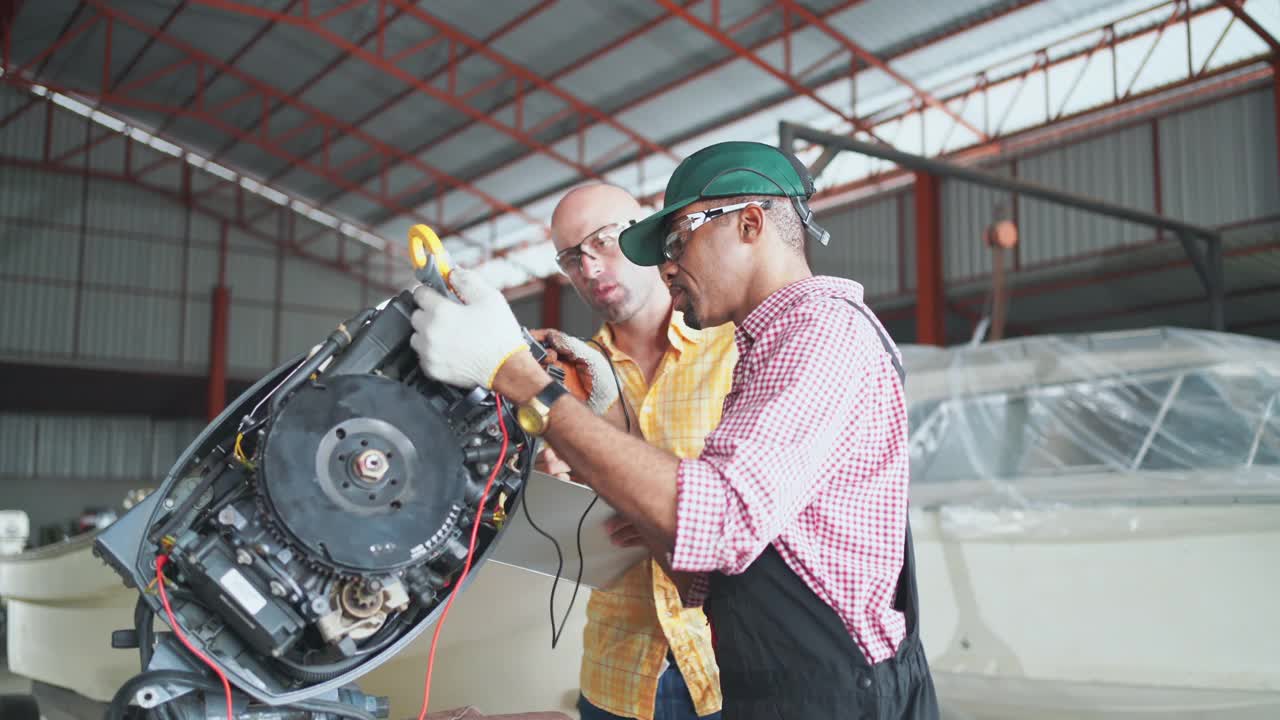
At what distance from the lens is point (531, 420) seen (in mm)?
1266

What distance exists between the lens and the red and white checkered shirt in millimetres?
1115

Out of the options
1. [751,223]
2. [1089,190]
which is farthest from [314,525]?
[1089,190]

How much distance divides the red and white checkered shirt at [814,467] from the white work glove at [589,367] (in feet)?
1.85

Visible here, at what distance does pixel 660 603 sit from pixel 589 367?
0.46 m

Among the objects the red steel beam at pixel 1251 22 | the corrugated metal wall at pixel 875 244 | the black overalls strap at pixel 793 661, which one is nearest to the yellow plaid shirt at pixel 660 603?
the black overalls strap at pixel 793 661

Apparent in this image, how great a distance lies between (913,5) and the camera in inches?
426

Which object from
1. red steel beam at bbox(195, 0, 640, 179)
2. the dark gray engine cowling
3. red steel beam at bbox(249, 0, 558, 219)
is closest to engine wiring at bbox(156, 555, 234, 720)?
the dark gray engine cowling

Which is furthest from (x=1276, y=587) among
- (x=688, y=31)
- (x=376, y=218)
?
(x=376, y=218)

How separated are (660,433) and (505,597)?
4.15 feet

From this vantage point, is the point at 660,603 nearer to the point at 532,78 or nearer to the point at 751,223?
the point at 751,223

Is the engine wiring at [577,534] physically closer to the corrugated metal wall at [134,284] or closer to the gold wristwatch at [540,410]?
the gold wristwatch at [540,410]

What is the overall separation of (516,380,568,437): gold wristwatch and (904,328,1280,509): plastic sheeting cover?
256 centimetres

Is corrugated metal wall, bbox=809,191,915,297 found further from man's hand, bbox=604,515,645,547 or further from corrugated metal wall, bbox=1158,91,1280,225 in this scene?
man's hand, bbox=604,515,645,547

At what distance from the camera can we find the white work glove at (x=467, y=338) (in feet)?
4.24
